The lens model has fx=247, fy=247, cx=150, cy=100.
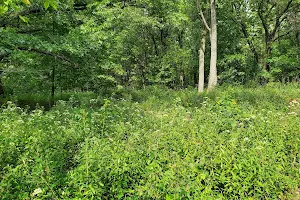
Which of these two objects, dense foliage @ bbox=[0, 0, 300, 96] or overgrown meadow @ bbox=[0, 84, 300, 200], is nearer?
overgrown meadow @ bbox=[0, 84, 300, 200]

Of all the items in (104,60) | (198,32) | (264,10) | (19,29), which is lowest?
(104,60)

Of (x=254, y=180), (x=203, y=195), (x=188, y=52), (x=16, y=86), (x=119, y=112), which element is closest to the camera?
(x=203, y=195)

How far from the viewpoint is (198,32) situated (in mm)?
19516

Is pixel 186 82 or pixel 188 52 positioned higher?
pixel 188 52

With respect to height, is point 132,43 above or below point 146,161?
above

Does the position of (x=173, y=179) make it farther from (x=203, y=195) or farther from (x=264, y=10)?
(x=264, y=10)

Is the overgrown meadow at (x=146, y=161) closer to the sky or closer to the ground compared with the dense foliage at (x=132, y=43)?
closer to the ground

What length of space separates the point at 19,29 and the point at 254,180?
957cm

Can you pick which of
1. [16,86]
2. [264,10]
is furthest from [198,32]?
[16,86]

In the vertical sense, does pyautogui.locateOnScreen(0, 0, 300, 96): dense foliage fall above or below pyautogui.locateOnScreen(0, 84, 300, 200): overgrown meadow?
above

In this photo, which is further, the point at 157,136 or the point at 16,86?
the point at 16,86

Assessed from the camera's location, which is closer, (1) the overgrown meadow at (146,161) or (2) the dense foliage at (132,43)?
(1) the overgrown meadow at (146,161)

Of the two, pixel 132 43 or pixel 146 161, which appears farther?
pixel 132 43

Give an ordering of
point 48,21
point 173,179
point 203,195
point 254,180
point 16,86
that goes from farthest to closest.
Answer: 1. point 16,86
2. point 48,21
3. point 254,180
4. point 173,179
5. point 203,195
